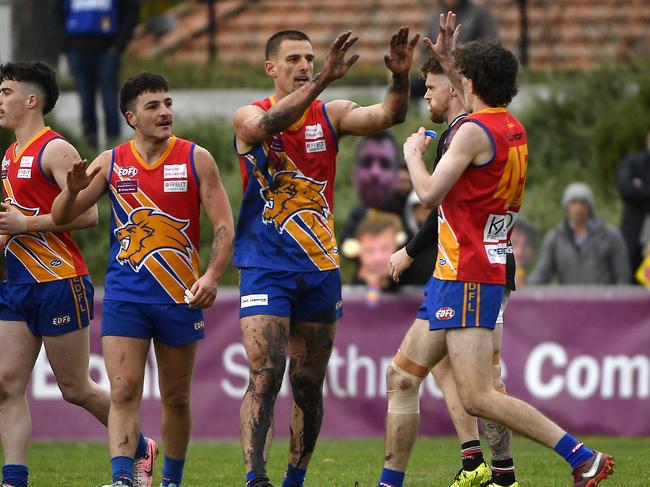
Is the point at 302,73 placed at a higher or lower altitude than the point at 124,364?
higher

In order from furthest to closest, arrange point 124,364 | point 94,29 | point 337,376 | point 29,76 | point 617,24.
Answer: point 617,24, point 94,29, point 337,376, point 29,76, point 124,364

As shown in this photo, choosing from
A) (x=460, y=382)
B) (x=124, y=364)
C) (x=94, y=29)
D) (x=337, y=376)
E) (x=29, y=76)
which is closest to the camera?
(x=460, y=382)

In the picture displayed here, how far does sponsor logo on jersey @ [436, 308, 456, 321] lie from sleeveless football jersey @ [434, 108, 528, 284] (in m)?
0.18

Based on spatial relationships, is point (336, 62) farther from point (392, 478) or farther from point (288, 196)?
Answer: point (392, 478)

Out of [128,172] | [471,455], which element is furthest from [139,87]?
[471,455]

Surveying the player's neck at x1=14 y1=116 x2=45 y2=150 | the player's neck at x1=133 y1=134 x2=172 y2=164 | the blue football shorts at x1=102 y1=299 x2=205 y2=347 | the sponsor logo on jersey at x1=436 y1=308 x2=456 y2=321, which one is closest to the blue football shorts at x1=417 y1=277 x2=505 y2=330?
the sponsor logo on jersey at x1=436 y1=308 x2=456 y2=321

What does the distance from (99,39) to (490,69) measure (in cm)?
1021

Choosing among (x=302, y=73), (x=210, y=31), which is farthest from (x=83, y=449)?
(x=210, y=31)

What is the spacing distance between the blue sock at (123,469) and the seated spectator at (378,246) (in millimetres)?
5571

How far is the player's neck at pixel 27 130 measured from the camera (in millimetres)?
8508

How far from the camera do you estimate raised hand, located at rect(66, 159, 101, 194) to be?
789cm

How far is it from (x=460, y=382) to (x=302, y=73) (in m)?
2.21

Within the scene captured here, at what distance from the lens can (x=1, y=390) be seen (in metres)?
8.30

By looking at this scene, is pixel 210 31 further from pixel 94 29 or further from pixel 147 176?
pixel 147 176
